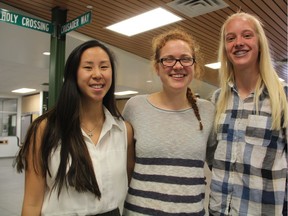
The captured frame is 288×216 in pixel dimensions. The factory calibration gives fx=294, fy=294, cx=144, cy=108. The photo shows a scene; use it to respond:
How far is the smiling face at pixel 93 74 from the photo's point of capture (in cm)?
154

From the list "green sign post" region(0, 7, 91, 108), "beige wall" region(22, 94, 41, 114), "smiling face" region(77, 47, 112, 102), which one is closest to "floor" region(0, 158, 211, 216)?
"green sign post" region(0, 7, 91, 108)

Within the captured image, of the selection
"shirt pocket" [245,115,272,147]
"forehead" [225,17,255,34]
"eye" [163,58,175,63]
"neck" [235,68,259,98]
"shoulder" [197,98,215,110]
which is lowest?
"shirt pocket" [245,115,272,147]

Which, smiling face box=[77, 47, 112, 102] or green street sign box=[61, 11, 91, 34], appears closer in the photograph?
smiling face box=[77, 47, 112, 102]

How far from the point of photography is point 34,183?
57.2 inches

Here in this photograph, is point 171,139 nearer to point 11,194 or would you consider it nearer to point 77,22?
point 77,22

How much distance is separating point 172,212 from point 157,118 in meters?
0.52

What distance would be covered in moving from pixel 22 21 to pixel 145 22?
1991mm

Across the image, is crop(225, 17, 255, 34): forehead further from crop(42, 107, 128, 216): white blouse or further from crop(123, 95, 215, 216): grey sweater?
crop(42, 107, 128, 216): white blouse

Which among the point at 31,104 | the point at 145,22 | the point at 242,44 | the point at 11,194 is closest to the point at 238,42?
the point at 242,44

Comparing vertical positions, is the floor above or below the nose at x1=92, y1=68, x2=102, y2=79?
below

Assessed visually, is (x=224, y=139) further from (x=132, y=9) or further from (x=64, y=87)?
(x=132, y=9)

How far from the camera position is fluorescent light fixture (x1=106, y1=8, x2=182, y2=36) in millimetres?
4375

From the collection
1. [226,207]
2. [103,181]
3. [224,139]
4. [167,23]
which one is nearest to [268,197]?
[226,207]

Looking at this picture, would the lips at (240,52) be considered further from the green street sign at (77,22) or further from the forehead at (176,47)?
the green street sign at (77,22)
